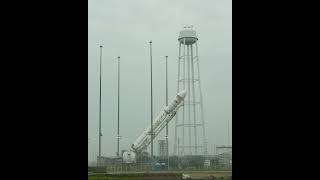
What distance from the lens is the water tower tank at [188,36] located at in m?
37.8

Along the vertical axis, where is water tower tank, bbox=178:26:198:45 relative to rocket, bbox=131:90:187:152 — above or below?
above

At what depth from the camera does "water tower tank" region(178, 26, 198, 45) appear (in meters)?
37.8

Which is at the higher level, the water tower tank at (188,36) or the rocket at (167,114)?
the water tower tank at (188,36)

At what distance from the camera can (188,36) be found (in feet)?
125
